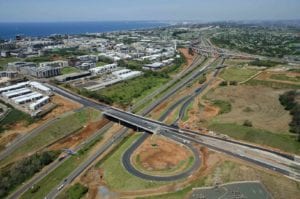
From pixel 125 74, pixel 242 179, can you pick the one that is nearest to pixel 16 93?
pixel 125 74

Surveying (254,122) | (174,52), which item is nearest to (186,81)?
(254,122)

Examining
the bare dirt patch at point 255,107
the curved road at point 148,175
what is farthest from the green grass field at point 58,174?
the bare dirt patch at point 255,107

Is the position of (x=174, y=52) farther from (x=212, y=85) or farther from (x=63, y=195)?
(x=63, y=195)

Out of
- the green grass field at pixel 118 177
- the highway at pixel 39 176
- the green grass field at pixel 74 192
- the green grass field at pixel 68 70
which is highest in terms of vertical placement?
the green grass field at pixel 68 70

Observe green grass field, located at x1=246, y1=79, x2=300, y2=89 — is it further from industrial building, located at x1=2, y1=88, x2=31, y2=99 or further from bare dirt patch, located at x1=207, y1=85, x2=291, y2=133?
industrial building, located at x1=2, y1=88, x2=31, y2=99

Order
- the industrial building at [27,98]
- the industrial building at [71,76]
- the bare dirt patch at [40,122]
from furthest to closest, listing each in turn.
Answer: the industrial building at [71,76], the industrial building at [27,98], the bare dirt patch at [40,122]

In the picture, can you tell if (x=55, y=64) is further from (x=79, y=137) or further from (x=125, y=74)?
(x=79, y=137)

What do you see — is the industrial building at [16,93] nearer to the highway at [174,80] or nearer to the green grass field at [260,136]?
the highway at [174,80]
